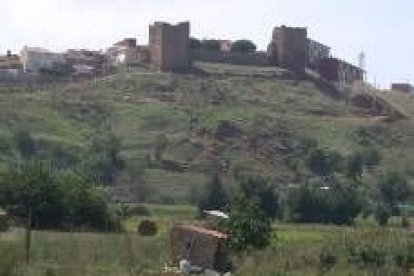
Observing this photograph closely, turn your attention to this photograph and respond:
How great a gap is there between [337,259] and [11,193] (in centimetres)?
1392

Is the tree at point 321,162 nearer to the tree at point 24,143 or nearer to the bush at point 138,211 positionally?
the tree at point 24,143

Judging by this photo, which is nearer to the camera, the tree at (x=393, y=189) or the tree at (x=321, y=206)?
the tree at (x=321, y=206)

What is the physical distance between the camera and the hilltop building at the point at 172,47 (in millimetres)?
100188

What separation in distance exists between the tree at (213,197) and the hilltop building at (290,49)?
142ft

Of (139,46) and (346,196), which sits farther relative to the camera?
(139,46)

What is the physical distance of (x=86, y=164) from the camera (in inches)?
2712

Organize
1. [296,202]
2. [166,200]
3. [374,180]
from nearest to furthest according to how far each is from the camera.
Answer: [296,202] < [166,200] < [374,180]

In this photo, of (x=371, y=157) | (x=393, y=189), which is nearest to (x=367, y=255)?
(x=393, y=189)

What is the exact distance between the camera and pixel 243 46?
110 metres

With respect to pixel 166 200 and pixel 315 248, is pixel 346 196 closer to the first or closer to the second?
pixel 166 200

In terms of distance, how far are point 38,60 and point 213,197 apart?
4779cm

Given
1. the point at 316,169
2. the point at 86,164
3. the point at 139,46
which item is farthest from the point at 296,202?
the point at 139,46

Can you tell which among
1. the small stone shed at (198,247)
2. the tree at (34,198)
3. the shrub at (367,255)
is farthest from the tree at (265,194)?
the shrub at (367,255)

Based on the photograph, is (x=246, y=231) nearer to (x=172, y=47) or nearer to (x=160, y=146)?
(x=160, y=146)
